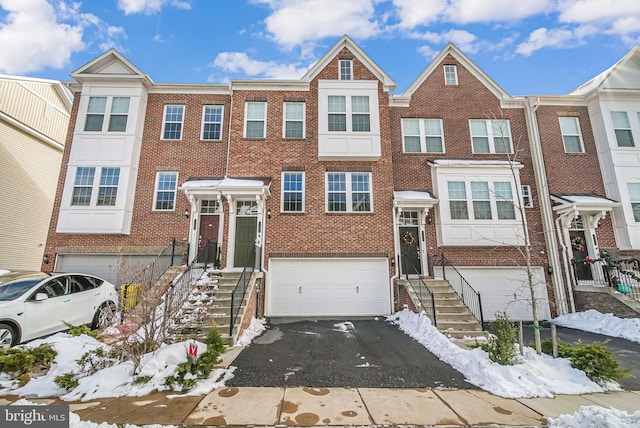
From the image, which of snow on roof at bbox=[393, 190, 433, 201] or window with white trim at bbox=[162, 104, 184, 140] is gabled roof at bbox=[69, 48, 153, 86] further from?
snow on roof at bbox=[393, 190, 433, 201]

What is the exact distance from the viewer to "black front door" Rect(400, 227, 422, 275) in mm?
11984

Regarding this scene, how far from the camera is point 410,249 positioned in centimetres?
1212

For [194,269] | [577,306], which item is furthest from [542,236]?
[194,269]

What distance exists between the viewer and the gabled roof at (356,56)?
42.6 feet

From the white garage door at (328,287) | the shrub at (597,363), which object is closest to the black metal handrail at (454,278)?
the white garage door at (328,287)

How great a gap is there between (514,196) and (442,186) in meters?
3.13

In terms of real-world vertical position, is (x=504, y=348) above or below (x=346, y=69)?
below

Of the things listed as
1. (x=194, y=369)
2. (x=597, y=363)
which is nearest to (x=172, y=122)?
(x=194, y=369)

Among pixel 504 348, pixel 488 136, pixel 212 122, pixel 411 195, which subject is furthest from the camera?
pixel 488 136

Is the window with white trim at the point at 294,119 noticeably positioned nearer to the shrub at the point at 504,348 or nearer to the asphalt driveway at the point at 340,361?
the asphalt driveway at the point at 340,361

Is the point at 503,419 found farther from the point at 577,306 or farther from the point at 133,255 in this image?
the point at 133,255

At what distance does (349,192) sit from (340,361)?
7.30 m

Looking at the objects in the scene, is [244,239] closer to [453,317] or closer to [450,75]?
[453,317]

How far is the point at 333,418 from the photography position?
3797 millimetres
